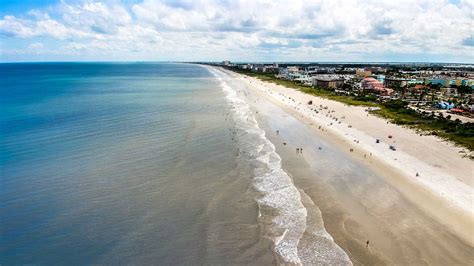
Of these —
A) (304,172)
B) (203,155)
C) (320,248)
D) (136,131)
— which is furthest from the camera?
(136,131)

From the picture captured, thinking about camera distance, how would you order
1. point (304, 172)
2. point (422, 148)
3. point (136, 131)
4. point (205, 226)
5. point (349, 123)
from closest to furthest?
point (205, 226)
point (304, 172)
point (422, 148)
point (136, 131)
point (349, 123)

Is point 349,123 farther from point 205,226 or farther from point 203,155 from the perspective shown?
point 205,226

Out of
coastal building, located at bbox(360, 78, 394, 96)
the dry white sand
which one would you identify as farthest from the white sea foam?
coastal building, located at bbox(360, 78, 394, 96)

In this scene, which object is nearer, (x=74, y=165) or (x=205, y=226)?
(x=205, y=226)

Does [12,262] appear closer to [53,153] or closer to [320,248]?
[320,248]

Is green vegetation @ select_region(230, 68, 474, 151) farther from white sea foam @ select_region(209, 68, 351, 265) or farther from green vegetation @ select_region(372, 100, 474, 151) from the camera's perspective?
white sea foam @ select_region(209, 68, 351, 265)

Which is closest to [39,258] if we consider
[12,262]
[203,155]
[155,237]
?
[12,262]
